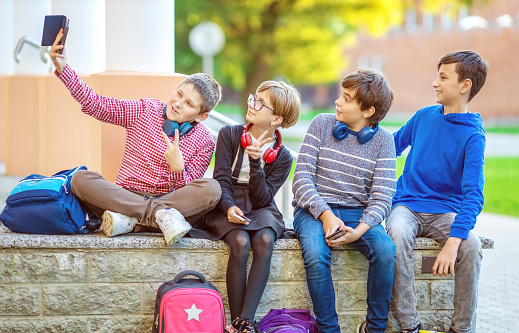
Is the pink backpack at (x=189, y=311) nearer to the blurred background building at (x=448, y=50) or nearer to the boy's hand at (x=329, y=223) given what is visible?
the boy's hand at (x=329, y=223)

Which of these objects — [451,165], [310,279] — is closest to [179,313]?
[310,279]

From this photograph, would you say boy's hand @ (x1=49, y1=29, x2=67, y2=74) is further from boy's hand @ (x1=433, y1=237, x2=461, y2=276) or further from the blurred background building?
the blurred background building

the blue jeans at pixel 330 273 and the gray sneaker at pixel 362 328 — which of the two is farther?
the gray sneaker at pixel 362 328

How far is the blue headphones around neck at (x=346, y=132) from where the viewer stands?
3.80 meters

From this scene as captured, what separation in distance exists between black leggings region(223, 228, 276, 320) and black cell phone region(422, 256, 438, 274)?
903 mm

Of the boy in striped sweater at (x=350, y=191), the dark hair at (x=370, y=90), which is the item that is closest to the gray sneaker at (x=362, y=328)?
the boy in striped sweater at (x=350, y=191)

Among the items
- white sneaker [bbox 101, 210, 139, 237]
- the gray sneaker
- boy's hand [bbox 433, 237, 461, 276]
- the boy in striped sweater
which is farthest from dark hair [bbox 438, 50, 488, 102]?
white sneaker [bbox 101, 210, 139, 237]

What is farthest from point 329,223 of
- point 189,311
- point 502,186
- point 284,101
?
point 502,186

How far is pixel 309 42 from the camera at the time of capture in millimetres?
23766

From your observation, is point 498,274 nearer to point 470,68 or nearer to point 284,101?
point 470,68

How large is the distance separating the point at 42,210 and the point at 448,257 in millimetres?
2175

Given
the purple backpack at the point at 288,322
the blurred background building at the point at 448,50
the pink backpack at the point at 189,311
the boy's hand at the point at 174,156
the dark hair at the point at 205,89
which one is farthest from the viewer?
the blurred background building at the point at 448,50

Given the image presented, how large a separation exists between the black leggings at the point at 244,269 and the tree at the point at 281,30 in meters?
14.5

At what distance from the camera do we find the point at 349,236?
11.9ft
